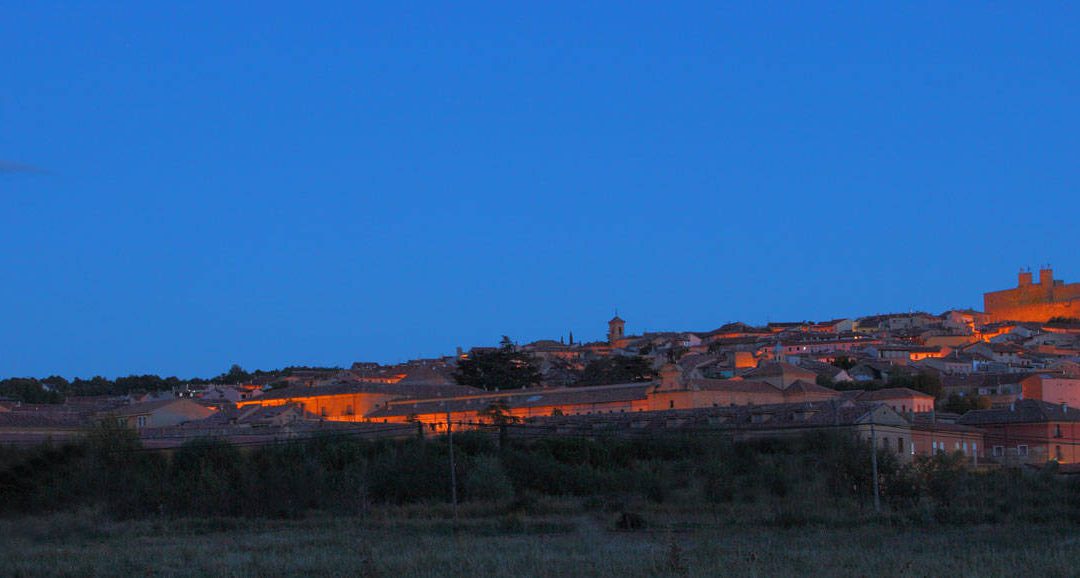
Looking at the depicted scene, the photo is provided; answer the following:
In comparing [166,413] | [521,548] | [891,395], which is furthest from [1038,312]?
[521,548]

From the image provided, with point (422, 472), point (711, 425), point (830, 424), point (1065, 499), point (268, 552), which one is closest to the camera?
point (268, 552)

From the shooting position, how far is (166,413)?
6538 cm

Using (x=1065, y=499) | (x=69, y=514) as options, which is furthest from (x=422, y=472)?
(x=1065, y=499)

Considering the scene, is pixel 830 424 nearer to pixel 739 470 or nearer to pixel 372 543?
pixel 739 470

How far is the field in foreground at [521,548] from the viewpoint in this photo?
60.8ft

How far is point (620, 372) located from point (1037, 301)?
221 feet

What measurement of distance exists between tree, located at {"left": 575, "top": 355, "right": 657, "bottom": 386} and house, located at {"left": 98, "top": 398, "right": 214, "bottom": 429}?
24101 mm

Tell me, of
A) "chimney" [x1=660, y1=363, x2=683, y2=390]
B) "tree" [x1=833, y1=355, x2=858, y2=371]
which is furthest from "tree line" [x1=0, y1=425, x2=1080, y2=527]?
"tree" [x1=833, y1=355, x2=858, y2=371]

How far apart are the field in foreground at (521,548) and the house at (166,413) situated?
114 ft

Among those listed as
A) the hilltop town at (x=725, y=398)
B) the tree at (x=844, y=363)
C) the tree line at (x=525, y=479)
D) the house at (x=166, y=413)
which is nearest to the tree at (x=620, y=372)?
the hilltop town at (x=725, y=398)

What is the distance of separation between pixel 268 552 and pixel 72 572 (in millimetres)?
3723

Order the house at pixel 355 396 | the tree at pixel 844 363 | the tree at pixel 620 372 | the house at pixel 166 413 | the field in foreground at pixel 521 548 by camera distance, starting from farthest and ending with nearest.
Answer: the tree at pixel 844 363 < the tree at pixel 620 372 < the house at pixel 355 396 < the house at pixel 166 413 < the field in foreground at pixel 521 548

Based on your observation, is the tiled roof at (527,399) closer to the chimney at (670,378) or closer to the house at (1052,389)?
the chimney at (670,378)

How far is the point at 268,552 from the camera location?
888 inches
